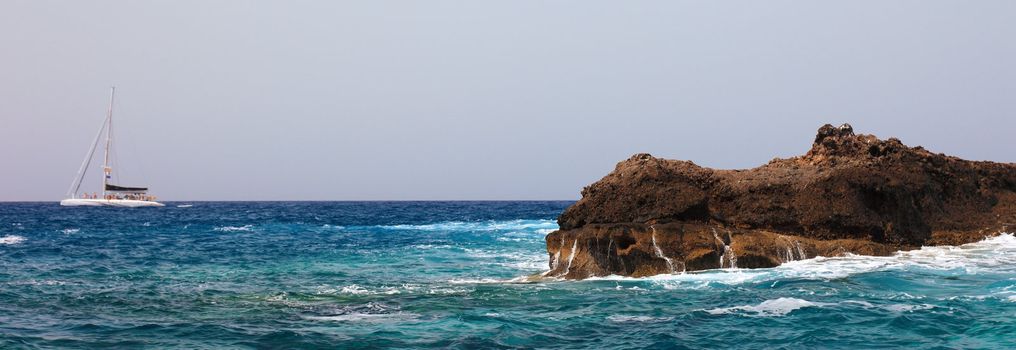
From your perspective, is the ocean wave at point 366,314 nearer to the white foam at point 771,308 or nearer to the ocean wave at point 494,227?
the white foam at point 771,308

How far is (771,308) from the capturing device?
42.4ft

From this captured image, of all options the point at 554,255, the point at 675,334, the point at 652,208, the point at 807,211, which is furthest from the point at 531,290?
the point at 807,211

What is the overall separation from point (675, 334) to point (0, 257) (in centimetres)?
2573

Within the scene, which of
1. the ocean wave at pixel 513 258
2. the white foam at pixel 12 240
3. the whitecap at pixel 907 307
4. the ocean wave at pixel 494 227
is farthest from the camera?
the ocean wave at pixel 494 227

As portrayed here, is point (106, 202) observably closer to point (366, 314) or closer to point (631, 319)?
point (366, 314)

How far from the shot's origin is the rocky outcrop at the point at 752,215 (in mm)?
18266

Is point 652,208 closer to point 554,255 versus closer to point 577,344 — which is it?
point 554,255

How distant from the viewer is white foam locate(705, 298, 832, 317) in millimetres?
12634

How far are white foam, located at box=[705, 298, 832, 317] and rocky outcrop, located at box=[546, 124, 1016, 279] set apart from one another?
4.58 meters

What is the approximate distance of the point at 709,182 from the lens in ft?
65.4

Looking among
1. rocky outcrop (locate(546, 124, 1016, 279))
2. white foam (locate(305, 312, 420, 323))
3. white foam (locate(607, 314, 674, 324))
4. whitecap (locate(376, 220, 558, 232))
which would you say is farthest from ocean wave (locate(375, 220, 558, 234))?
white foam (locate(607, 314, 674, 324))

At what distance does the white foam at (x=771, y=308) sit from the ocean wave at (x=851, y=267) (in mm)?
2394

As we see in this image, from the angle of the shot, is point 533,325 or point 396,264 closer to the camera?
point 533,325

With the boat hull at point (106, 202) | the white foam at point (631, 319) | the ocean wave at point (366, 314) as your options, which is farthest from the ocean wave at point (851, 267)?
the boat hull at point (106, 202)
